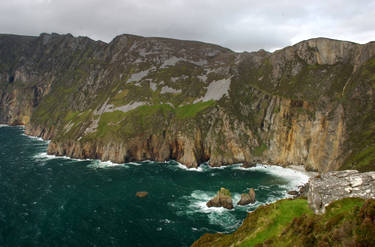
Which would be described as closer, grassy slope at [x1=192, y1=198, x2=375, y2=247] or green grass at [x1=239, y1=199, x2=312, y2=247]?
grassy slope at [x1=192, y1=198, x2=375, y2=247]

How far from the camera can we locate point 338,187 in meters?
23.0

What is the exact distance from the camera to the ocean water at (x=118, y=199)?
55.7 meters

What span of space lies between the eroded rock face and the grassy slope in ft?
3.02

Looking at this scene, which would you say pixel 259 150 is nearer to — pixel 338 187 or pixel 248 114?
pixel 248 114

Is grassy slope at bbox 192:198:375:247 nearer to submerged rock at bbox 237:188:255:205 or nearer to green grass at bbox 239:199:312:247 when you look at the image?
green grass at bbox 239:199:312:247

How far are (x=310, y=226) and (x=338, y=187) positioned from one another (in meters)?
5.08

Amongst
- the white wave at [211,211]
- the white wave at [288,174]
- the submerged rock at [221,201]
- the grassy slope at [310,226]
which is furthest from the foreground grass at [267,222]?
the white wave at [288,174]

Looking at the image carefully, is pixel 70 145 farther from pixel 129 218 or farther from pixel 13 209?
pixel 129 218

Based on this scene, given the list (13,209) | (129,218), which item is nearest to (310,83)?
(129,218)

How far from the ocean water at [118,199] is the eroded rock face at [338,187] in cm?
3352

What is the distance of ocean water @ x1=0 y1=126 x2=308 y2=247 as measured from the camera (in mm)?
55688

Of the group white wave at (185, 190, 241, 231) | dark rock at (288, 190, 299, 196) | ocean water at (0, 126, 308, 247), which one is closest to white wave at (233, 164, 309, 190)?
ocean water at (0, 126, 308, 247)

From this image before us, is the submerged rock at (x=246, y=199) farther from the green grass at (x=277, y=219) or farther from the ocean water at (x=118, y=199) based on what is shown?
the green grass at (x=277, y=219)

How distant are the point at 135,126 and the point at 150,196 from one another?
196ft
